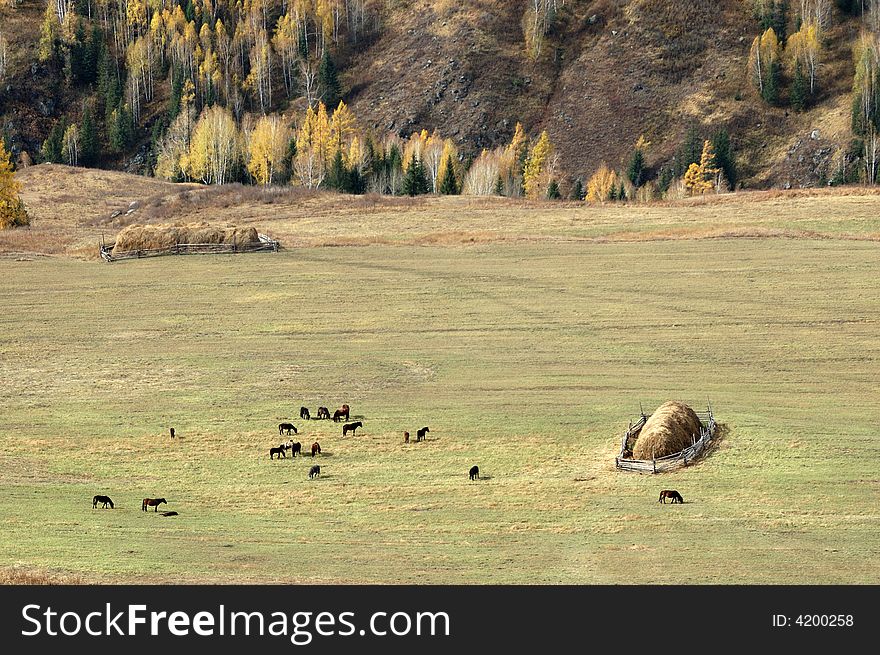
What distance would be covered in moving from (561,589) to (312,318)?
46401 millimetres

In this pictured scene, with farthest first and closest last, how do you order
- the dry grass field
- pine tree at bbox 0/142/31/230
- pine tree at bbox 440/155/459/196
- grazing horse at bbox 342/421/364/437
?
pine tree at bbox 440/155/459/196
pine tree at bbox 0/142/31/230
grazing horse at bbox 342/421/364/437
the dry grass field

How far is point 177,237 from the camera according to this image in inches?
3844

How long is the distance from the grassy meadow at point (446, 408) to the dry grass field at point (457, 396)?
0.18m

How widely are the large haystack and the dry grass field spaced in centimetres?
128

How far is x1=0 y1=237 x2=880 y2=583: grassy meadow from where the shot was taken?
39031 millimetres

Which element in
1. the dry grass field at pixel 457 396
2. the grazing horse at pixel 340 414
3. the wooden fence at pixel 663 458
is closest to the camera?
the dry grass field at pixel 457 396

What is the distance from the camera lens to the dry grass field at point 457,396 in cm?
3919

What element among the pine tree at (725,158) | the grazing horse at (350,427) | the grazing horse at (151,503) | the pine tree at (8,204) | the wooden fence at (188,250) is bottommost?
the grazing horse at (151,503)

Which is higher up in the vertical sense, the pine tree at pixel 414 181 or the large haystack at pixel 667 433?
the pine tree at pixel 414 181

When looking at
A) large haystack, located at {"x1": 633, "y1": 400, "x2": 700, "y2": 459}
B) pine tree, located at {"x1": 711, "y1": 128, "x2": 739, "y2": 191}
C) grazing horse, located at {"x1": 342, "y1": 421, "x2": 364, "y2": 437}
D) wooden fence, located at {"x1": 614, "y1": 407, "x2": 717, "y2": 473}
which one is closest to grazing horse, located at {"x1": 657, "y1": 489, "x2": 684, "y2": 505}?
wooden fence, located at {"x1": 614, "y1": 407, "x2": 717, "y2": 473}

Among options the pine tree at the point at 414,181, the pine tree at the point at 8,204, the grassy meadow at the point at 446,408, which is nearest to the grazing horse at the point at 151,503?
the grassy meadow at the point at 446,408

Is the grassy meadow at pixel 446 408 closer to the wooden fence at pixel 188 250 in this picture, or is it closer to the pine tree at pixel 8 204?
the wooden fence at pixel 188 250

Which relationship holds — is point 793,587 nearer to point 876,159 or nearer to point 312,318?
point 312,318

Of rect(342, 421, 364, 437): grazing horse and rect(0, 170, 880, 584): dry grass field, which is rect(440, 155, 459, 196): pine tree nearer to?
rect(0, 170, 880, 584): dry grass field
